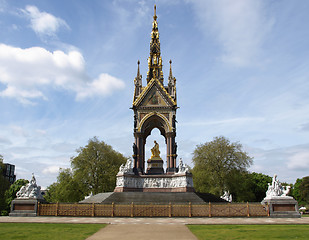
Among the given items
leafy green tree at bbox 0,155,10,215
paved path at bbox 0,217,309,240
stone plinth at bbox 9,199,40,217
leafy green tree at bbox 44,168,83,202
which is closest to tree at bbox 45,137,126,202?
leafy green tree at bbox 44,168,83,202

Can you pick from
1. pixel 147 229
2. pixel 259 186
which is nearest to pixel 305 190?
pixel 259 186

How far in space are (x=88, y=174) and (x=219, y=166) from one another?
23.8m

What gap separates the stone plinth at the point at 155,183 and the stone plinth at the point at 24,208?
28.3 feet

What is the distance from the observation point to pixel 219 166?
160ft

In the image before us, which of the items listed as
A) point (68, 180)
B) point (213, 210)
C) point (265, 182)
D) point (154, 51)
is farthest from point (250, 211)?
point (265, 182)

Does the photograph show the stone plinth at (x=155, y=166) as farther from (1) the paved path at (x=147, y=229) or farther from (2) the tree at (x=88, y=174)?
(2) the tree at (x=88, y=174)

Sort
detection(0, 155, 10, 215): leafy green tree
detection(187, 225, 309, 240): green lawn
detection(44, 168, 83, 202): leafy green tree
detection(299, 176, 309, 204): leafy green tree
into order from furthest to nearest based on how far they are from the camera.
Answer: detection(299, 176, 309, 204): leafy green tree
detection(0, 155, 10, 215): leafy green tree
detection(44, 168, 83, 202): leafy green tree
detection(187, 225, 309, 240): green lawn

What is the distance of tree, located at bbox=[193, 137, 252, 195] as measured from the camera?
157 ft

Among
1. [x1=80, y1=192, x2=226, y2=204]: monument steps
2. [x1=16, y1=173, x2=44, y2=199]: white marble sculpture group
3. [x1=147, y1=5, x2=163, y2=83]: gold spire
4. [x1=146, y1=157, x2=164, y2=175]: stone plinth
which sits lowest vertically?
[x1=80, y1=192, x2=226, y2=204]: monument steps

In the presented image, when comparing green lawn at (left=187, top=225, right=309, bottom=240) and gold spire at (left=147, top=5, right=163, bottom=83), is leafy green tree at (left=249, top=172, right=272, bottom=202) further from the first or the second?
green lawn at (left=187, top=225, right=309, bottom=240)

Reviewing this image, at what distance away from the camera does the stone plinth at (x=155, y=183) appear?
27922 mm

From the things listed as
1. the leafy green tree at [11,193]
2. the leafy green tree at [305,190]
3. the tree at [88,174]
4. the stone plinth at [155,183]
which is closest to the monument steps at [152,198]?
the stone plinth at [155,183]

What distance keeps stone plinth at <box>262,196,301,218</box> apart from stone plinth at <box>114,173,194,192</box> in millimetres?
8473

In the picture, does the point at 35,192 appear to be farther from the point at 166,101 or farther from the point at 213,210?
the point at 166,101
